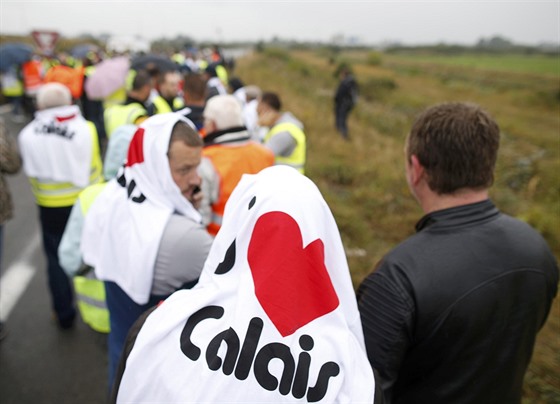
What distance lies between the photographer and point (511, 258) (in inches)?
53.0

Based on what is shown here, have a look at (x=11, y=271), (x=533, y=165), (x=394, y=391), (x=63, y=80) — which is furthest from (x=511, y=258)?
(x=533, y=165)

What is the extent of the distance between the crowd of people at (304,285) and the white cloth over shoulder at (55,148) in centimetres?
109

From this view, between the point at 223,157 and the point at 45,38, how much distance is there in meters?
9.44

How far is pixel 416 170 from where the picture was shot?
4.98ft

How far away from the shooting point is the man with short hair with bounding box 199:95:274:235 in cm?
271

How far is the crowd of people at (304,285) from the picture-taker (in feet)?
3.14

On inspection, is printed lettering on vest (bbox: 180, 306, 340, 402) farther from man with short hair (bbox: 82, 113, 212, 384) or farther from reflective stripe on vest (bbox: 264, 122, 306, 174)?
reflective stripe on vest (bbox: 264, 122, 306, 174)

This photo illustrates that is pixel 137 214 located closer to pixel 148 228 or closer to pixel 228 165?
pixel 148 228

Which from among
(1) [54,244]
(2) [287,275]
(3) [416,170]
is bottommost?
(1) [54,244]

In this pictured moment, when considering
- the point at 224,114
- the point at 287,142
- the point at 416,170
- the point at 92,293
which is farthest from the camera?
the point at 287,142

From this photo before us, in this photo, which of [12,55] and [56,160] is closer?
Answer: [56,160]

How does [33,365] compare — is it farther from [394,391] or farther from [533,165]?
[533,165]

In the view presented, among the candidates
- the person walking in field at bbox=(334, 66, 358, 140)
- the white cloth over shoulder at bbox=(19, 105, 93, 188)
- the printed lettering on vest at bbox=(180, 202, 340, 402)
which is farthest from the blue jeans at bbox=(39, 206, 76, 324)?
the person walking in field at bbox=(334, 66, 358, 140)

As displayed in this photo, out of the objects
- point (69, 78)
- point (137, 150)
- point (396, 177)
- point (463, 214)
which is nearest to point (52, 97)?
point (137, 150)
